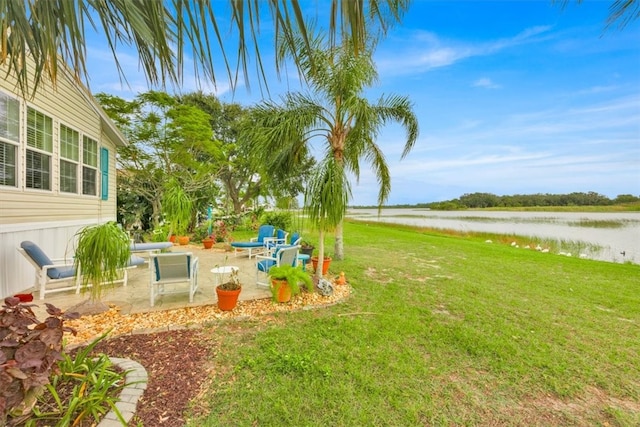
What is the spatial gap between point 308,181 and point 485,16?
3608 mm

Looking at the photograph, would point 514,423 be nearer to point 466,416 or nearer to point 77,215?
point 466,416

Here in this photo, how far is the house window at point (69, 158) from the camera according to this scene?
5.85 m

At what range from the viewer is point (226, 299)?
383 cm

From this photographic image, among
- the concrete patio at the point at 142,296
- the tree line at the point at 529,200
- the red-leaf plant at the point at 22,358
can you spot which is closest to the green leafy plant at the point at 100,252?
the concrete patio at the point at 142,296

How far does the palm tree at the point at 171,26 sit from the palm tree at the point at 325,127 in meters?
3.09

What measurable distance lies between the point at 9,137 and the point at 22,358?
Result: 16.2 feet

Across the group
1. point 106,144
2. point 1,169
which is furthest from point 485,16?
point 106,144

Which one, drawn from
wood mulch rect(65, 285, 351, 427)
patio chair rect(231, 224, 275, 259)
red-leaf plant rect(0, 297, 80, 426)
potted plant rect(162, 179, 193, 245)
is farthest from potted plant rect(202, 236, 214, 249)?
red-leaf plant rect(0, 297, 80, 426)

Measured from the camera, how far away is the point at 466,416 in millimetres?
2119

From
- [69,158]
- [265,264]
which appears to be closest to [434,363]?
[265,264]

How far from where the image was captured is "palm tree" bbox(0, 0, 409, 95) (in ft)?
3.01

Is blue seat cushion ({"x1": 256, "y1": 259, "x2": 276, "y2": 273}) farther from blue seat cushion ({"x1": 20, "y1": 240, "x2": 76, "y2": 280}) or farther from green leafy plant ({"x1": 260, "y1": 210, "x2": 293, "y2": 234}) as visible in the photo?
green leafy plant ({"x1": 260, "y1": 210, "x2": 293, "y2": 234})

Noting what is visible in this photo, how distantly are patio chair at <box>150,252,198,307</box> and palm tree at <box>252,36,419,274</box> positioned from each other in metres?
2.07

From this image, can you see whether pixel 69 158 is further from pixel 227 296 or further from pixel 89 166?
pixel 227 296
